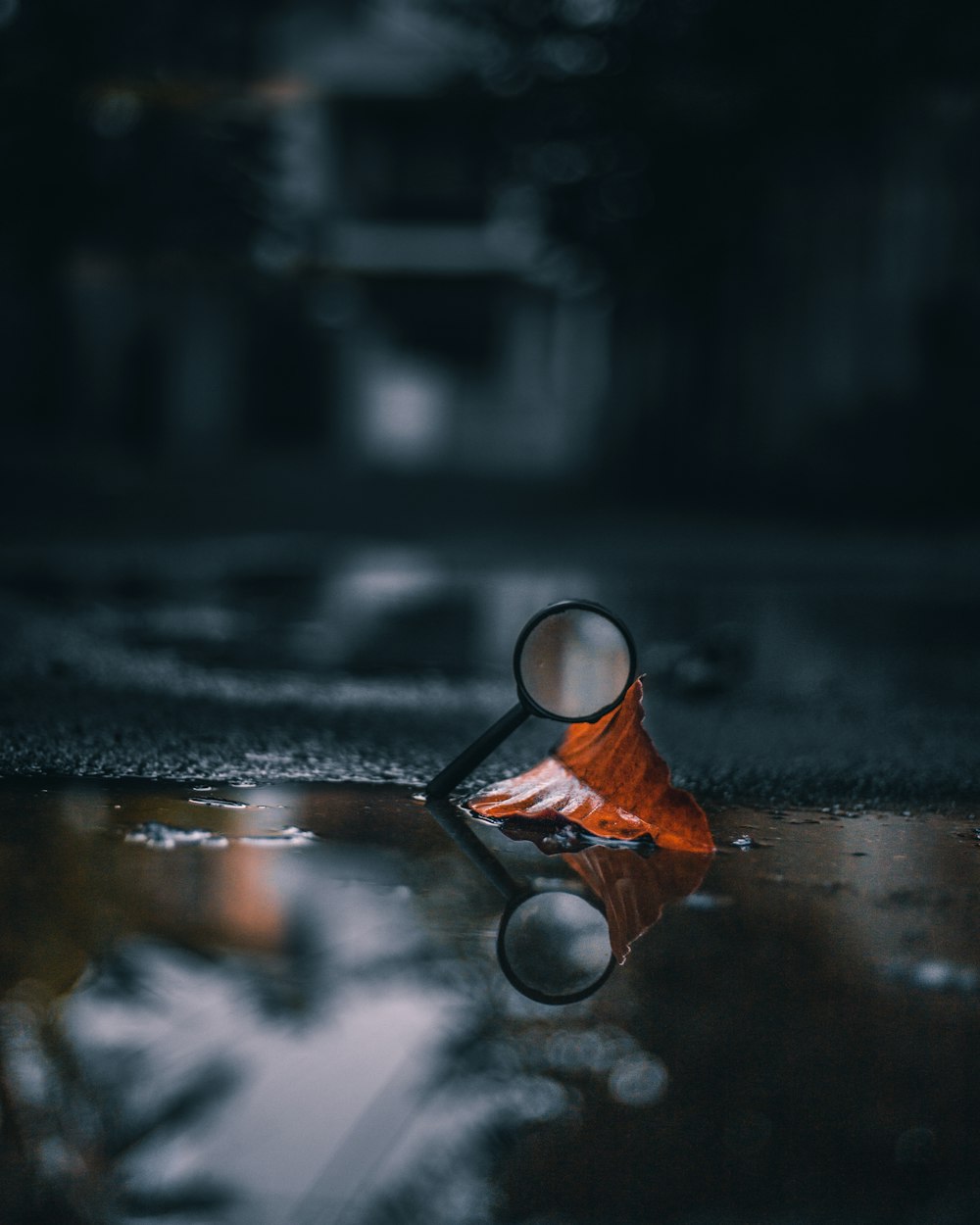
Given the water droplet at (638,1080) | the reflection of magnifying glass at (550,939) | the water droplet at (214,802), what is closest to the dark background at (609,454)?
the water droplet at (214,802)

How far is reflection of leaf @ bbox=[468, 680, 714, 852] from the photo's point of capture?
232 cm

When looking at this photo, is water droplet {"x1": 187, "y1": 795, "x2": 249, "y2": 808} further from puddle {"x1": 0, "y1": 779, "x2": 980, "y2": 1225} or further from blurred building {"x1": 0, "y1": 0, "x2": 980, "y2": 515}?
blurred building {"x1": 0, "y1": 0, "x2": 980, "y2": 515}

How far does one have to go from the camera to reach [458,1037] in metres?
1.53

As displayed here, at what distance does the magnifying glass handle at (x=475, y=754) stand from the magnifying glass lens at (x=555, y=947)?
1.64 ft

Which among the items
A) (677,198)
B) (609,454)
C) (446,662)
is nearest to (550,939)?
(446,662)

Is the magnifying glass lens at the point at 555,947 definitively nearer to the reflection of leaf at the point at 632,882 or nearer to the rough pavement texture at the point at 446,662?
the reflection of leaf at the point at 632,882

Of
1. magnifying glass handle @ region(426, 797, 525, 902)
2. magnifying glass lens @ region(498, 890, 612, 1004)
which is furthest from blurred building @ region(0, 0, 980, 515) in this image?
magnifying glass lens @ region(498, 890, 612, 1004)

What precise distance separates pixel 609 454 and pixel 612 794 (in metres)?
13.7

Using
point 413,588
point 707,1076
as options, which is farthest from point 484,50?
point 707,1076

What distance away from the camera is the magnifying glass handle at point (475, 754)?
2.50 meters

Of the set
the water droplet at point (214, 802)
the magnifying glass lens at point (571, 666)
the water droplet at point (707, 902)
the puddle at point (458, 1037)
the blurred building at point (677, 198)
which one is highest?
the blurred building at point (677, 198)

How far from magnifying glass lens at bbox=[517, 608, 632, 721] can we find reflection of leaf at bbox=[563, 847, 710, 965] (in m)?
0.26

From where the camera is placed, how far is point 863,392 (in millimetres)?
12109

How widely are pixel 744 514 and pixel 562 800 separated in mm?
10261
